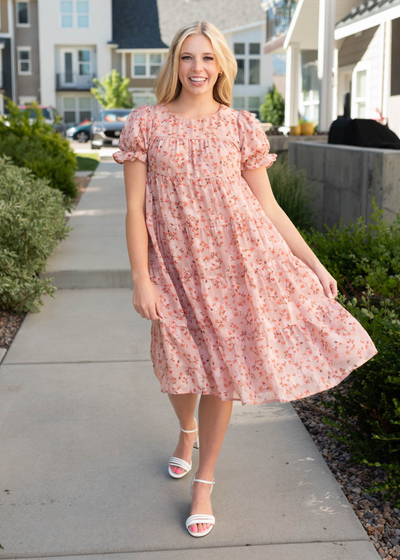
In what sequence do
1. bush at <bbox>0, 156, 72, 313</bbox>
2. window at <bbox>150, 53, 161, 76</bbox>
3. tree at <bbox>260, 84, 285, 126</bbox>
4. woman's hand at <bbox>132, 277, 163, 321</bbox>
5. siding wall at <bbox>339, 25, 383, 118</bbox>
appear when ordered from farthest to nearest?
window at <bbox>150, 53, 161, 76</bbox> → tree at <bbox>260, 84, 285, 126</bbox> → siding wall at <bbox>339, 25, 383, 118</bbox> → bush at <bbox>0, 156, 72, 313</bbox> → woman's hand at <bbox>132, 277, 163, 321</bbox>

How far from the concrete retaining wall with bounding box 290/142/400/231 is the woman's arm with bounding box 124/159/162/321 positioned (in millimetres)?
3265

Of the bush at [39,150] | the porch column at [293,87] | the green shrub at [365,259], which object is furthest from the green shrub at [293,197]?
the porch column at [293,87]

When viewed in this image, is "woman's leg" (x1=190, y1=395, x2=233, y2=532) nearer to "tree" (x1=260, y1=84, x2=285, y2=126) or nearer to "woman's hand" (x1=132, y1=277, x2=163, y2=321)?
"woman's hand" (x1=132, y1=277, x2=163, y2=321)

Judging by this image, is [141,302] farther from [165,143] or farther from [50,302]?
[50,302]

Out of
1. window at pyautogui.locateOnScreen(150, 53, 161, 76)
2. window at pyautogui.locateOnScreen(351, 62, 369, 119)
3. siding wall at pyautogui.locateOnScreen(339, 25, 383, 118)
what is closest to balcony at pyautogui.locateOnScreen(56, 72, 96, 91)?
window at pyautogui.locateOnScreen(150, 53, 161, 76)

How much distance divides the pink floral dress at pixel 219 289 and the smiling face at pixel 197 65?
12 centimetres

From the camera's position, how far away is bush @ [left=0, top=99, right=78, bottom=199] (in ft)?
29.3

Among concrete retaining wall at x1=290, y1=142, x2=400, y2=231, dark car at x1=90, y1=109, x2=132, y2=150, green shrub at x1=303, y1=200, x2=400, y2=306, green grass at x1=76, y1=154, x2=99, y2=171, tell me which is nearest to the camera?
green shrub at x1=303, y1=200, x2=400, y2=306

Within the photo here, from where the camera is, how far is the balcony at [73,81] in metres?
40.0

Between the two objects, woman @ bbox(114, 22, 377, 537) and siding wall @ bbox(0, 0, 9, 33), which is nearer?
woman @ bbox(114, 22, 377, 537)

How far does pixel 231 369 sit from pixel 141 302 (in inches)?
15.2

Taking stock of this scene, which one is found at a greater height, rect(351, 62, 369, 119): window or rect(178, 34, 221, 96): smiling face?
rect(351, 62, 369, 119): window

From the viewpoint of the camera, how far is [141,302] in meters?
2.26

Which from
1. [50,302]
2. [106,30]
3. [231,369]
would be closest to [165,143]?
[231,369]
